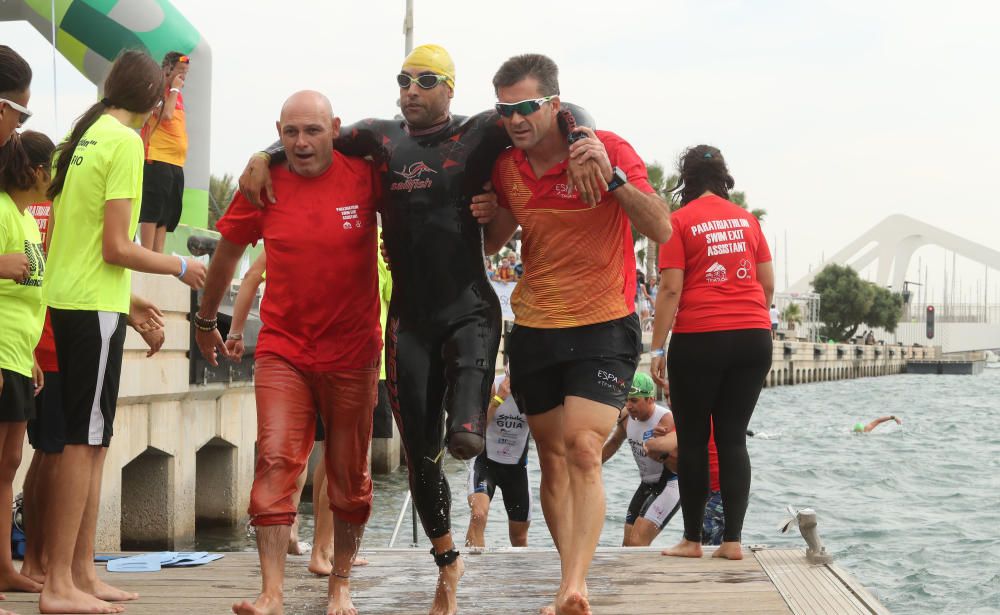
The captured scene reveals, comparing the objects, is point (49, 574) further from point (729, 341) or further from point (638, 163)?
point (729, 341)

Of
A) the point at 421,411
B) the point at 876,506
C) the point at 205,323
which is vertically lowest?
the point at 876,506

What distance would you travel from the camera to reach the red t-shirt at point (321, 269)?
17.3ft

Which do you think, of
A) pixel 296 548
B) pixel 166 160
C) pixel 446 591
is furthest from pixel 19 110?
pixel 166 160

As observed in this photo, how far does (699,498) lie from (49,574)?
357 cm

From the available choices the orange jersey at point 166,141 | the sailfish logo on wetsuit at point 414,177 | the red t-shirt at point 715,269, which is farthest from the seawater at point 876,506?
the orange jersey at point 166,141

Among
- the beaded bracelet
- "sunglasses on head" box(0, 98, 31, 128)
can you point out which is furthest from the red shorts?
"sunglasses on head" box(0, 98, 31, 128)

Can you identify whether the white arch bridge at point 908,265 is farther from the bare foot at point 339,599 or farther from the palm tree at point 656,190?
the bare foot at point 339,599

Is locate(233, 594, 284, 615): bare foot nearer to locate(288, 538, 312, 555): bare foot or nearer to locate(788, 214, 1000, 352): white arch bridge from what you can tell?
locate(288, 538, 312, 555): bare foot

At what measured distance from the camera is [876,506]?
63.6ft

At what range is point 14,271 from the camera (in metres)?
5.34

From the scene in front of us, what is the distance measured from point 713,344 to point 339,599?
104 inches

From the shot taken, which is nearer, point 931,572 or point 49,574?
point 49,574

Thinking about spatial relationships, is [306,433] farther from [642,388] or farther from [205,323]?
[642,388]

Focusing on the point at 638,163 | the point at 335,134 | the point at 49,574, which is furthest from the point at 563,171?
the point at 49,574
